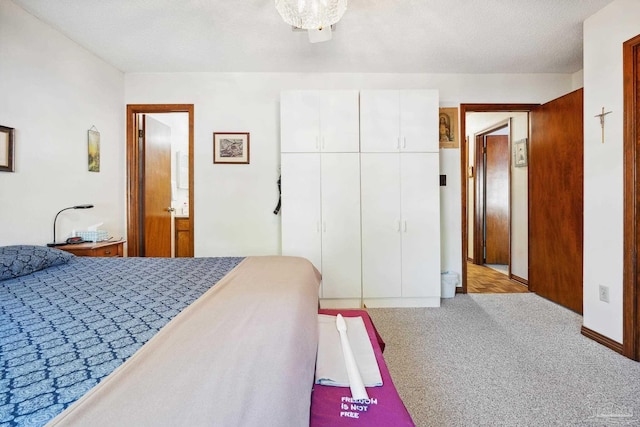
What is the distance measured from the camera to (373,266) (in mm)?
3021

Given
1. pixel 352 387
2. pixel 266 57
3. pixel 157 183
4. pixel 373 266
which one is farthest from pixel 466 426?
pixel 157 183

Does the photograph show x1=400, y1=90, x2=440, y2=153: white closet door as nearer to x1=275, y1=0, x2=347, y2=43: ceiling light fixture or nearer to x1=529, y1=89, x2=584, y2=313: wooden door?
x1=529, y1=89, x2=584, y2=313: wooden door

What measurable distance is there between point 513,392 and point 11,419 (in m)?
2.17

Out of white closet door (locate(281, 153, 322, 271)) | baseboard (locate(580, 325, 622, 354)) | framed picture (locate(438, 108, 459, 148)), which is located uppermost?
framed picture (locate(438, 108, 459, 148))

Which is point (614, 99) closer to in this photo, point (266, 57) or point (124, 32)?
point (266, 57)

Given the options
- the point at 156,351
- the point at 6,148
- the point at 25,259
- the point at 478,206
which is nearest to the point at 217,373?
the point at 156,351

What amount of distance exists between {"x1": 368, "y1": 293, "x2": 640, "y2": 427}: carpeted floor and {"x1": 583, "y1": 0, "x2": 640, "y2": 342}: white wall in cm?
36

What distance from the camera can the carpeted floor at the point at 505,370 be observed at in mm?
1523

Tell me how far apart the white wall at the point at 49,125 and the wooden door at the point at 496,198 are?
5.57 metres

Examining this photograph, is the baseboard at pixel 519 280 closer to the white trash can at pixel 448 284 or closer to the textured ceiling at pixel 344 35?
the white trash can at pixel 448 284

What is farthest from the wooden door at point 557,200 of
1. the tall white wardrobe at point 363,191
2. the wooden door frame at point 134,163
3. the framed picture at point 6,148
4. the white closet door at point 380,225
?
the framed picture at point 6,148

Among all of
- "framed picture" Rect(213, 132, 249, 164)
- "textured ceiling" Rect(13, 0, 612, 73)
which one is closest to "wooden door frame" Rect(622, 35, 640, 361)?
"textured ceiling" Rect(13, 0, 612, 73)

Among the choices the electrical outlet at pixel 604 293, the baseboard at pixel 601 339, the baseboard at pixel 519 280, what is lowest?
the baseboard at pixel 601 339

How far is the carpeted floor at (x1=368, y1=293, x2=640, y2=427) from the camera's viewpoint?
1523 millimetres
